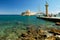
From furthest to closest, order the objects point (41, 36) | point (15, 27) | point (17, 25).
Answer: point (17, 25) → point (15, 27) → point (41, 36)

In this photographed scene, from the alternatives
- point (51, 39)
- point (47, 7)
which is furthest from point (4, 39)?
point (47, 7)

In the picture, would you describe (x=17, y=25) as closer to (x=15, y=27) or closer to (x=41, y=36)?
(x=15, y=27)

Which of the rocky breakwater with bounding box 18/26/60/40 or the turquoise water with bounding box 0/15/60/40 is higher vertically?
the rocky breakwater with bounding box 18/26/60/40

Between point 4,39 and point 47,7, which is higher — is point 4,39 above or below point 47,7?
below

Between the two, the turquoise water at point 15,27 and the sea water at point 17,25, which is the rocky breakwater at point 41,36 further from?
the sea water at point 17,25

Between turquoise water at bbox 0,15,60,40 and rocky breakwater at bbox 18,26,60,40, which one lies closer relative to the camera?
rocky breakwater at bbox 18,26,60,40

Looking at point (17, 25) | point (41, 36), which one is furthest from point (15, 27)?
point (41, 36)

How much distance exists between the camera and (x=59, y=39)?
11.4 m

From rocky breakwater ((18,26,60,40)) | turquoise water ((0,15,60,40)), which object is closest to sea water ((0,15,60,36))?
turquoise water ((0,15,60,40))

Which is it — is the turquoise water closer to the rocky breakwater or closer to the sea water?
the sea water

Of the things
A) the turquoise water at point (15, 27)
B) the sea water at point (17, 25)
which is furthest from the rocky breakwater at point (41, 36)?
the sea water at point (17, 25)

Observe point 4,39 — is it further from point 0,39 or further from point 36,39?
point 36,39

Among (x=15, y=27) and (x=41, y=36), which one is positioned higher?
(x=41, y=36)

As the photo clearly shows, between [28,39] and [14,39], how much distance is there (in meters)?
2.13
